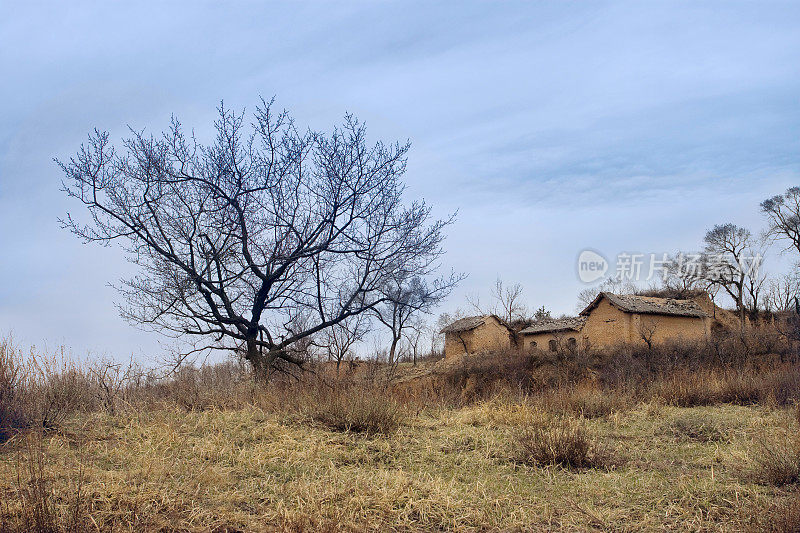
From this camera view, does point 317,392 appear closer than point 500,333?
Yes

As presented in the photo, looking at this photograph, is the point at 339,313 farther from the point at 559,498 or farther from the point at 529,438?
the point at 559,498

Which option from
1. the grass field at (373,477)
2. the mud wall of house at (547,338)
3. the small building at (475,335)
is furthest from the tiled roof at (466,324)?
the grass field at (373,477)

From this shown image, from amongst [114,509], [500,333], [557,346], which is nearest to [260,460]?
[114,509]

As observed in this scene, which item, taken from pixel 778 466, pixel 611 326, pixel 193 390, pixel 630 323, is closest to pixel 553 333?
pixel 611 326

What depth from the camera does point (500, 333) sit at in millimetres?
48625

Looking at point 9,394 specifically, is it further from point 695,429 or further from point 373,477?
point 695,429

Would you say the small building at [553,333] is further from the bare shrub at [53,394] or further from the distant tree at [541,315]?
the bare shrub at [53,394]

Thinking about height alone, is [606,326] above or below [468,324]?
below

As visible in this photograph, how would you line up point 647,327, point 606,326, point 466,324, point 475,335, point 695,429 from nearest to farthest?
point 695,429, point 647,327, point 606,326, point 475,335, point 466,324

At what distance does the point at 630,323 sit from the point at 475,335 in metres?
12.8

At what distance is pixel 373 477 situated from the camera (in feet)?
19.5

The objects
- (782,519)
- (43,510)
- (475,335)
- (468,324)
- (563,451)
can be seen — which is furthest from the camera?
(468,324)

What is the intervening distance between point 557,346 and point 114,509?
3497 centimetres

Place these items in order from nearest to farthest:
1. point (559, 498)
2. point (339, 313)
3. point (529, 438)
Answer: point (559, 498) < point (529, 438) < point (339, 313)
